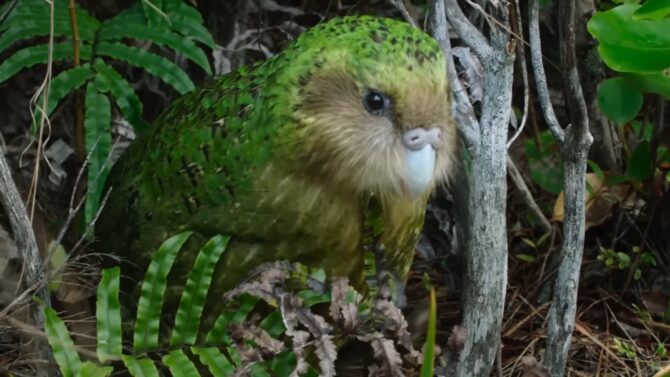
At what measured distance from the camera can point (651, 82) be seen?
2.28 meters

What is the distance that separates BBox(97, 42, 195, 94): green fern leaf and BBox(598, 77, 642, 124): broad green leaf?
3.63 ft

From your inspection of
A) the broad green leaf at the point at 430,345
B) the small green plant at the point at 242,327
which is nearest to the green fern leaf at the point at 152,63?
the small green plant at the point at 242,327

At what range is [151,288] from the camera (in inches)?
83.4

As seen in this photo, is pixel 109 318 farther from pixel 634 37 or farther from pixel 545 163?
pixel 545 163

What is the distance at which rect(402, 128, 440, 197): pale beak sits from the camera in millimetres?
1946

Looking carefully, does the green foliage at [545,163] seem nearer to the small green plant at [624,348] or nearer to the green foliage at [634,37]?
the small green plant at [624,348]

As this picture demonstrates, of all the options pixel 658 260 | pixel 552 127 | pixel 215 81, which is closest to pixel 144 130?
pixel 215 81

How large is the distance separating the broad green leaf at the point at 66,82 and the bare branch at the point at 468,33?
3.22ft

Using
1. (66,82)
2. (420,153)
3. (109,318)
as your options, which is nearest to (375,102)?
(420,153)

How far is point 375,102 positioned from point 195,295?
0.57 meters

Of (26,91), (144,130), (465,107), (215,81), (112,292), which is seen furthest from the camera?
(26,91)

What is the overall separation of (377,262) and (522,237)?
3.34 feet

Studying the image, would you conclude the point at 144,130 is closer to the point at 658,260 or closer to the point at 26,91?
the point at 26,91

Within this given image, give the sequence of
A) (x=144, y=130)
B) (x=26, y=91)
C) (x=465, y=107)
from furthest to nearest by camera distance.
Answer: (x=26, y=91), (x=144, y=130), (x=465, y=107)
